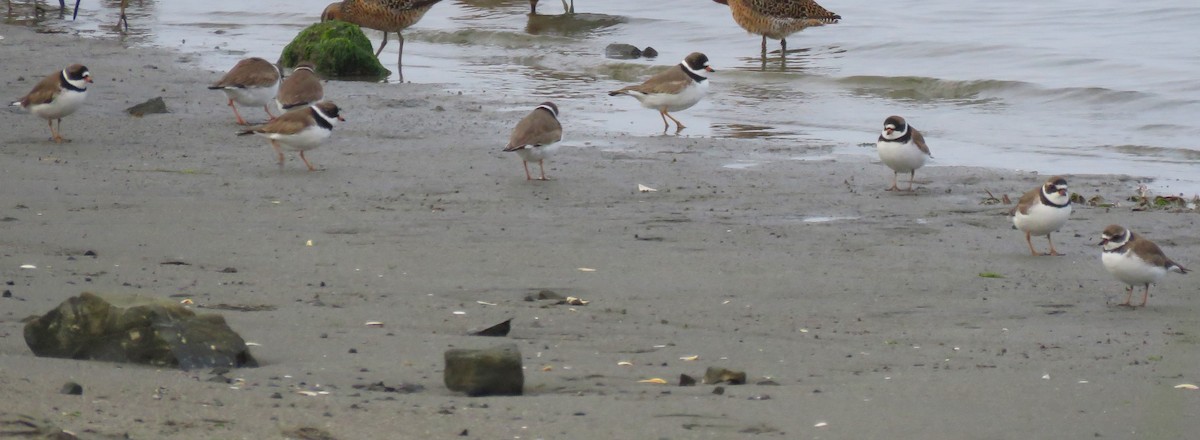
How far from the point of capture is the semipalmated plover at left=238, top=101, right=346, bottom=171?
34.7ft

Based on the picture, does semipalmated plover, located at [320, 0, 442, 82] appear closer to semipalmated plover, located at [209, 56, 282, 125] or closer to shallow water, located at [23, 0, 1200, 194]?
shallow water, located at [23, 0, 1200, 194]

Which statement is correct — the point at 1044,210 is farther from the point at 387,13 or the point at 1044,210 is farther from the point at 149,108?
the point at 387,13

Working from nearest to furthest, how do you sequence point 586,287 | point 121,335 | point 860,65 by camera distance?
1. point 121,335
2. point 586,287
3. point 860,65

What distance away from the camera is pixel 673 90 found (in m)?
14.1

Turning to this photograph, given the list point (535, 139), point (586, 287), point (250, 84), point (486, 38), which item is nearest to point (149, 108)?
point (250, 84)

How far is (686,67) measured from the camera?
14.6 m

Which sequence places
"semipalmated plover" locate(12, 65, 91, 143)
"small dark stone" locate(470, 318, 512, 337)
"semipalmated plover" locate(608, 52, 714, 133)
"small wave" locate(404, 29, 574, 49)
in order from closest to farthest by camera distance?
"small dark stone" locate(470, 318, 512, 337), "semipalmated plover" locate(12, 65, 91, 143), "semipalmated plover" locate(608, 52, 714, 133), "small wave" locate(404, 29, 574, 49)

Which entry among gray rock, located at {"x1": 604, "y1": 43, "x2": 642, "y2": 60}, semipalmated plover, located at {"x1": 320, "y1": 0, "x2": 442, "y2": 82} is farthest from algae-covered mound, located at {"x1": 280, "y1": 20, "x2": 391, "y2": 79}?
gray rock, located at {"x1": 604, "y1": 43, "x2": 642, "y2": 60}

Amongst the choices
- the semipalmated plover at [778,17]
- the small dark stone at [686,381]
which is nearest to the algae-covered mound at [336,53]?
the semipalmated plover at [778,17]

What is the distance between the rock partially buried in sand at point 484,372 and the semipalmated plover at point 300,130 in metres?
5.86

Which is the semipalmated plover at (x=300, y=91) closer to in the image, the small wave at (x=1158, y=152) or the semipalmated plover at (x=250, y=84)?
the semipalmated plover at (x=250, y=84)

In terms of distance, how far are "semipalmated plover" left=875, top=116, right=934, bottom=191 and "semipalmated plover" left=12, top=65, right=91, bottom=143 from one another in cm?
626

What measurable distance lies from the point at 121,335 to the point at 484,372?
4.23 feet

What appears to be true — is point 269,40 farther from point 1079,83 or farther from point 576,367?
point 576,367
